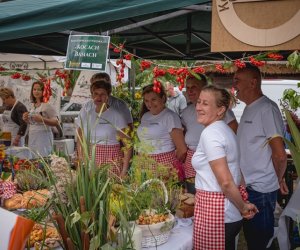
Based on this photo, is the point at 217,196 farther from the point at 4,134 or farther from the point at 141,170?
the point at 4,134

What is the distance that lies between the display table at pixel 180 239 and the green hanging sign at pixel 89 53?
3.72 ft

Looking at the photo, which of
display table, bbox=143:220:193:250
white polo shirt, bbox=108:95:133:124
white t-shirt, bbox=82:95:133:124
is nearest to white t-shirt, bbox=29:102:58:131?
white t-shirt, bbox=82:95:133:124

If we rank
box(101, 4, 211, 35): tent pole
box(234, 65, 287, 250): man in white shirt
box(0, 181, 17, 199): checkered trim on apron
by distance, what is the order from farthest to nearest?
box(101, 4, 211, 35): tent pole, box(234, 65, 287, 250): man in white shirt, box(0, 181, 17, 199): checkered trim on apron

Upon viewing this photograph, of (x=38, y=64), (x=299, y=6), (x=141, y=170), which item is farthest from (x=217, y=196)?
(x=38, y=64)

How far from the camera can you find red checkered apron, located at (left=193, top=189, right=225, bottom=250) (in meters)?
2.16

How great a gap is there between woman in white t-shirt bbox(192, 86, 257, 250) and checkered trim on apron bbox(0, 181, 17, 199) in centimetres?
121

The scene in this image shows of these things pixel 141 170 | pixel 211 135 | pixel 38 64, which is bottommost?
pixel 141 170

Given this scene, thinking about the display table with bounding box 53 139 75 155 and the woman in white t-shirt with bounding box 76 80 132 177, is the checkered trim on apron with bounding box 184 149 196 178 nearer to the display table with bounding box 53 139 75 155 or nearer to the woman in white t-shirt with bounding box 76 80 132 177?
the woman in white t-shirt with bounding box 76 80 132 177

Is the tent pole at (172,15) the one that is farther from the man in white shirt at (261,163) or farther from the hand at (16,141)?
the hand at (16,141)

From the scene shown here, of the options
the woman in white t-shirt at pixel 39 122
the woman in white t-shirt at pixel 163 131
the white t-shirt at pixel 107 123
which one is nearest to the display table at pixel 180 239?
the woman in white t-shirt at pixel 163 131

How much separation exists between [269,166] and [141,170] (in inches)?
40.9

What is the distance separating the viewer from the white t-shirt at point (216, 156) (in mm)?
2082

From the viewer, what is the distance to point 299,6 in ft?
5.20

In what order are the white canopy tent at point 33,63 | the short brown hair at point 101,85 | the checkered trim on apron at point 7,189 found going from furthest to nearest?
the white canopy tent at point 33,63, the short brown hair at point 101,85, the checkered trim on apron at point 7,189
